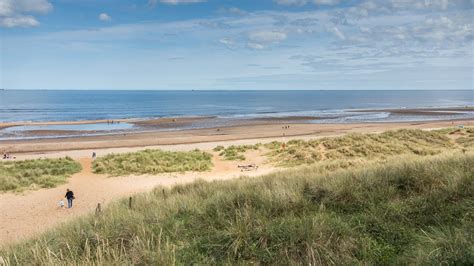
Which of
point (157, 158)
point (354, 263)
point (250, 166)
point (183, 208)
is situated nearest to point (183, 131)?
point (157, 158)

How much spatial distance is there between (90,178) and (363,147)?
62.7 feet

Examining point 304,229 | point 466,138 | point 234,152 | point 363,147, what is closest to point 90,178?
point 234,152

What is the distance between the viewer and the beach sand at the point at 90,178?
1480cm

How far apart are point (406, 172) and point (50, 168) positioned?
76.2ft

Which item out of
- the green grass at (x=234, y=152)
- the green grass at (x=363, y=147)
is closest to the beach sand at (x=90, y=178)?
the green grass at (x=234, y=152)

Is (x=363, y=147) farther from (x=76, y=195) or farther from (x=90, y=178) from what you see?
(x=76, y=195)

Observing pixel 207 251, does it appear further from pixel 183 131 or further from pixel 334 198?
pixel 183 131

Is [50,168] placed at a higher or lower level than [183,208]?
lower

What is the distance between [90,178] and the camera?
23156mm

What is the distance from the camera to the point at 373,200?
657 centimetres

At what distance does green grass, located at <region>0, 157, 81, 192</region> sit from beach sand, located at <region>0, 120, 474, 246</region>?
77cm

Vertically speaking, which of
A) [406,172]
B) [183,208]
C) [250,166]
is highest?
[406,172]

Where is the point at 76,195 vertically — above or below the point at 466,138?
below

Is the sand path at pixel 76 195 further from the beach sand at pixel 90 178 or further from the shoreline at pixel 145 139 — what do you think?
the shoreline at pixel 145 139
